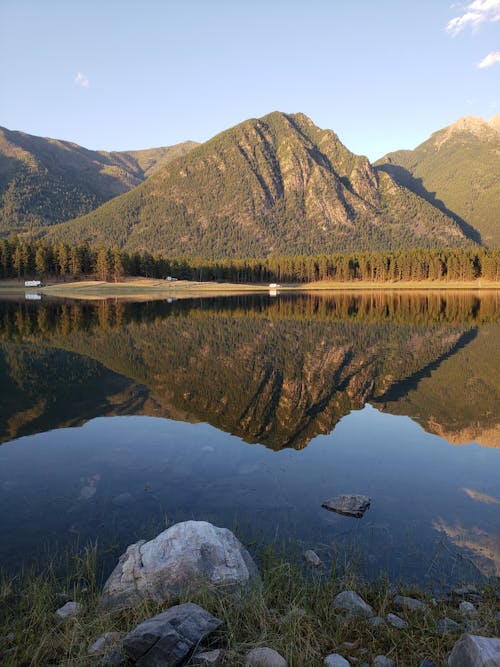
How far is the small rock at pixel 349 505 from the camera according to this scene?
11531 mm

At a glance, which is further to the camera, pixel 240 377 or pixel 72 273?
pixel 72 273

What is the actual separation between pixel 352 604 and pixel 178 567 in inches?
128

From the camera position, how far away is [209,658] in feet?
19.1

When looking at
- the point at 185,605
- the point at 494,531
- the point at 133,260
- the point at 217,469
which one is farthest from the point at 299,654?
the point at 133,260

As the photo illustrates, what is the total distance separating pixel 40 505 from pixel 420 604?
989cm

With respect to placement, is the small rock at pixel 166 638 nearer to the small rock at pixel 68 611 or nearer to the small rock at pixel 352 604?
the small rock at pixel 68 611

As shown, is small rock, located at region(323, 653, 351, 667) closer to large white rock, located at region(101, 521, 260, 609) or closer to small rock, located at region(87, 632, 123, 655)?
large white rock, located at region(101, 521, 260, 609)

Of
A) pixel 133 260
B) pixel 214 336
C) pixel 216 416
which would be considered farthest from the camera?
pixel 133 260

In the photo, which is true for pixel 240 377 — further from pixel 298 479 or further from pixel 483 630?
pixel 483 630

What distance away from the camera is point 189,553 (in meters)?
8.32

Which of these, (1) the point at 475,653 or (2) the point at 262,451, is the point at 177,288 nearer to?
(2) the point at 262,451

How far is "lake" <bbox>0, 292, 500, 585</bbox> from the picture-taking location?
10414mm

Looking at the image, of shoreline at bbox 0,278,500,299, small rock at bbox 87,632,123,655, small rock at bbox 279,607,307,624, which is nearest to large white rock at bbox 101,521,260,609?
small rock at bbox 87,632,123,655

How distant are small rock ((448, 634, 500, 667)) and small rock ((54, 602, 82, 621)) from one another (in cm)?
591
